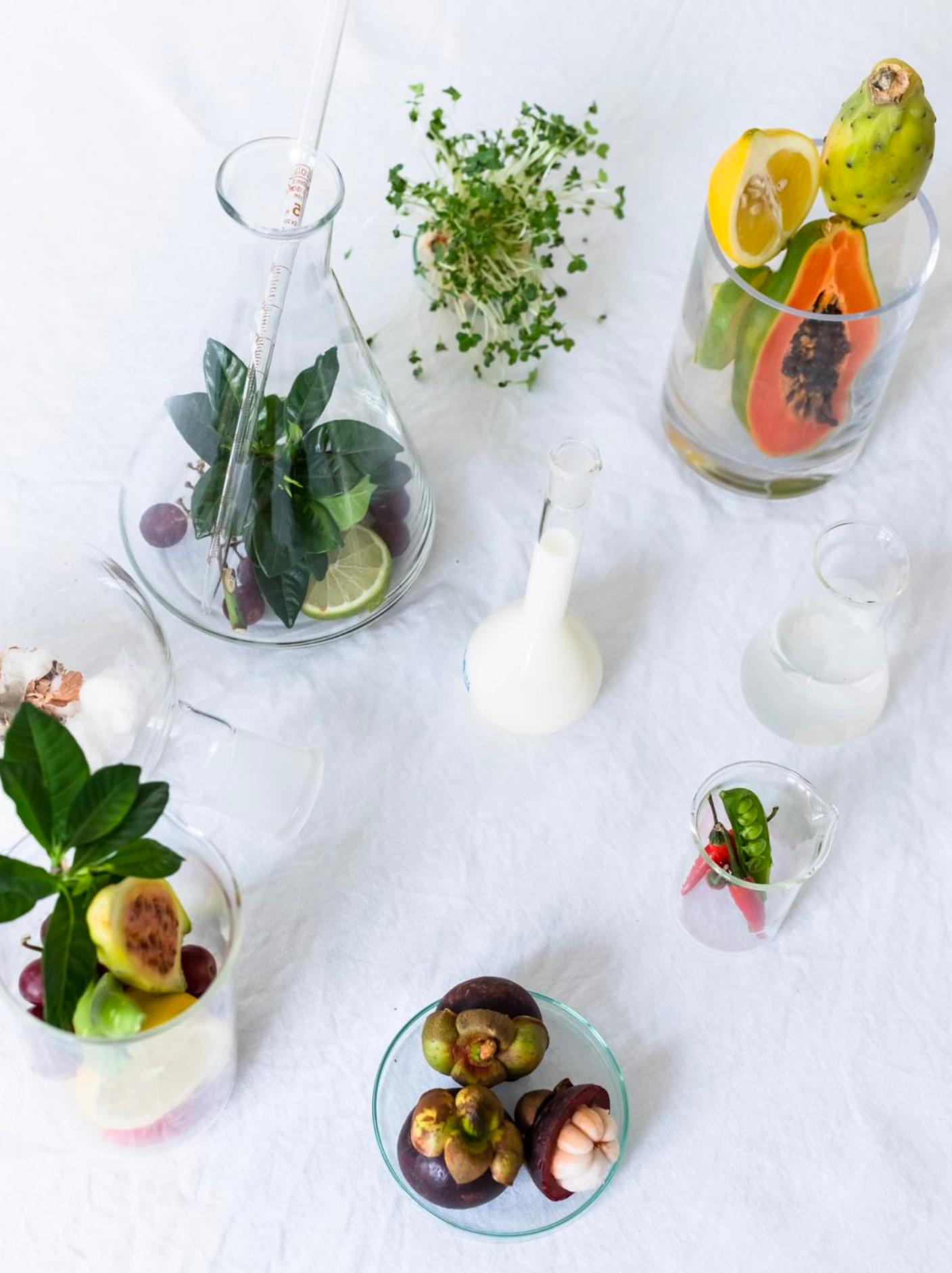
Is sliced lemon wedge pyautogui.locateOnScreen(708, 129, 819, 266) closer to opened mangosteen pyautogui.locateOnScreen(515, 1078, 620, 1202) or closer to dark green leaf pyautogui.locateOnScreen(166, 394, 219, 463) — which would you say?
dark green leaf pyautogui.locateOnScreen(166, 394, 219, 463)

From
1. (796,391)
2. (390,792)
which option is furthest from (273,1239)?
(796,391)

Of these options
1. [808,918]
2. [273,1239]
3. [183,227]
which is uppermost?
[183,227]

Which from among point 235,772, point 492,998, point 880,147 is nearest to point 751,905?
point 492,998

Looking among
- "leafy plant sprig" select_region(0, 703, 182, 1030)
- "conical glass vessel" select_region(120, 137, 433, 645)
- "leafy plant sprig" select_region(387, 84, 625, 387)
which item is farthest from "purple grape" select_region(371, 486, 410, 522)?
"leafy plant sprig" select_region(0, 703, 182, 1030)

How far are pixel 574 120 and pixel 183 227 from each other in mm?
266

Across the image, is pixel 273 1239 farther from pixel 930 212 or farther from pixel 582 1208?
pixel 930 212

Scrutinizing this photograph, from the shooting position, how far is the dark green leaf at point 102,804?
0.48 meters

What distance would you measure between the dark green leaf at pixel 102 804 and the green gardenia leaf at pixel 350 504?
0.20 meters

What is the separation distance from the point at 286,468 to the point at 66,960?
250 millimetres

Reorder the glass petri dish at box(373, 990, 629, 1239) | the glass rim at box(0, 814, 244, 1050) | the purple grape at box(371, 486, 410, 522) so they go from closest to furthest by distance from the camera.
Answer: the glass rim at box(0, 814, 244, 1050) < the glass petri dish at box(373, 990, 629, 1239) < the purple grape at box(371, 486, 410, 522)

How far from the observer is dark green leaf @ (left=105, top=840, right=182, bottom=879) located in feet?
1.61

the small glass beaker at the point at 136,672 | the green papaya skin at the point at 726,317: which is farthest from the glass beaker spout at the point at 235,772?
the green papaya skin at the point at 726,317

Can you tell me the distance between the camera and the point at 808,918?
0.65 metres

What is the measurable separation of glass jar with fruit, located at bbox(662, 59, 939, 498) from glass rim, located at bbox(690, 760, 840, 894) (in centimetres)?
20
